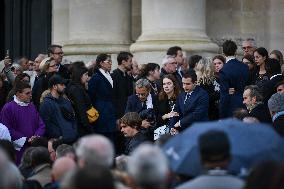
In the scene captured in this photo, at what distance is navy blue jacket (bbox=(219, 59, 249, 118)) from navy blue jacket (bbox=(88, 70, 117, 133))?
188 cm

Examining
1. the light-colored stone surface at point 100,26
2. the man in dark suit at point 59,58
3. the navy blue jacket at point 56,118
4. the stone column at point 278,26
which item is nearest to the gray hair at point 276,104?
the navy blue jacket at point 56,118

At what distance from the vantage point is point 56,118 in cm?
1350

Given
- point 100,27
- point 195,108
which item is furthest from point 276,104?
point 100,27

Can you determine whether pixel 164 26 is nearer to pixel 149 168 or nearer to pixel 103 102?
pixel 103 102

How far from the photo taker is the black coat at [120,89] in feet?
48.3

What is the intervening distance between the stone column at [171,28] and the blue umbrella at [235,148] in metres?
8.62

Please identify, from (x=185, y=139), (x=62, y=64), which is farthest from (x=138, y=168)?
(x=62, y=64)

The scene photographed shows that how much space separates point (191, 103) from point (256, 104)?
1.01m

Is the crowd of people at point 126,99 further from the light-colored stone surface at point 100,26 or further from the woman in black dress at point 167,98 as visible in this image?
the light-colored stone surface at point 100,26

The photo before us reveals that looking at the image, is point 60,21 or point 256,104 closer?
point 256,104

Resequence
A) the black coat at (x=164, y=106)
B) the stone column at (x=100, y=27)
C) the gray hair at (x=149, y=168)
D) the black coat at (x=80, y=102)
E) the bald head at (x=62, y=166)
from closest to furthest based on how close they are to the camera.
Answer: the gray hair at (x=149, y=168) < the bald head at (x=62, y=166) < the black coat at (x=164, y=106) < the black coat at (x=80, y=102) < the stone column at (x=100, y=27)

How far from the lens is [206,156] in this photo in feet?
22.1

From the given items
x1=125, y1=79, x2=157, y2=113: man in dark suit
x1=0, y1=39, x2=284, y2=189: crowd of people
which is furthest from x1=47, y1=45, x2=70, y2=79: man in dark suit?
x1=125, y1=79, x2=157, y2=113: man in dark suit

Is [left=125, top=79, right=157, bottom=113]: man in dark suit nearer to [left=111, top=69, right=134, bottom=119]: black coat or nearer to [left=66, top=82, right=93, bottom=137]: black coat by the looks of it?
[left=66, top=82, right=93, bottom=137]: black coat
